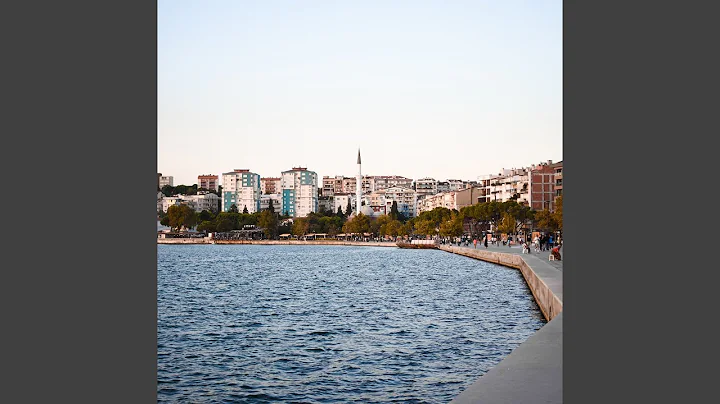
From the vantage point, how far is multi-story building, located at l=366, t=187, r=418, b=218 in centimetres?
14812

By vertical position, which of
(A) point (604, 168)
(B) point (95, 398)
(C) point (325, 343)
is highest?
(A) point (604, 168)

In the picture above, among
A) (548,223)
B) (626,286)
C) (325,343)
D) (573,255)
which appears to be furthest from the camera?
(548,223)

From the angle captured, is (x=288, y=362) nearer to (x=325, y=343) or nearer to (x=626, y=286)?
(x=325, y=343)

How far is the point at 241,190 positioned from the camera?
149 meters

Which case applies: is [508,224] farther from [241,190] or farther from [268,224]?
[241,190]

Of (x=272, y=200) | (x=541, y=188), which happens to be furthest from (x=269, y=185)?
(x=541, y=188)

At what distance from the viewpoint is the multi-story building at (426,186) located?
15286 centimetres

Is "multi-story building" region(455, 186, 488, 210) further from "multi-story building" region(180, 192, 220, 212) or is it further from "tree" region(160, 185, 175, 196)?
"tree" region(160, 185, 175, 196)

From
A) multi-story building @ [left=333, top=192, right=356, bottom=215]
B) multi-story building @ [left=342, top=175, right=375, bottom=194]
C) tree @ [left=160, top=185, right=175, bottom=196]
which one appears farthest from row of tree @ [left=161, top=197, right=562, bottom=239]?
multi-story building @ [left=342, top=175, right=375, bottom=194]

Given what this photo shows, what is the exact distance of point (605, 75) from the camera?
11.4 ft

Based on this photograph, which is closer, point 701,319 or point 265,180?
point 701,319

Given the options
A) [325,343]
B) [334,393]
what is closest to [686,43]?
[334,393]

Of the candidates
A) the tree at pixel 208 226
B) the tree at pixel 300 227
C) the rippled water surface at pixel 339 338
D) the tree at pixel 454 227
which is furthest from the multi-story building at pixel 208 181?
the rippled water surface at pixel 339 338

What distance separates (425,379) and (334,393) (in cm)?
189
